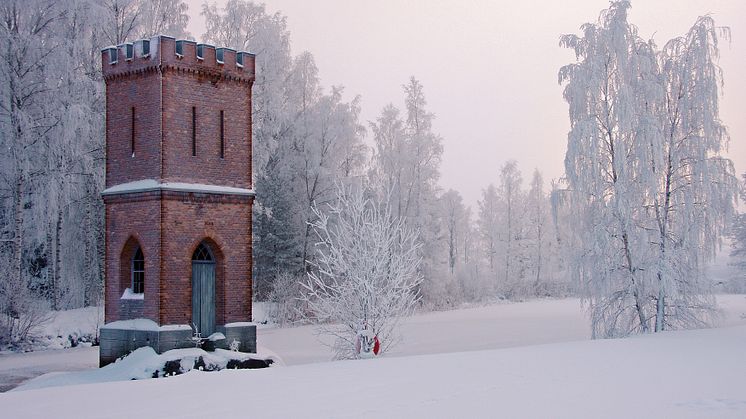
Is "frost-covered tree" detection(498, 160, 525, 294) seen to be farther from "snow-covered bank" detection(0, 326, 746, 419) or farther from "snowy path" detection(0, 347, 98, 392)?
"snow-covered bank" detection(0, 326, 746, 419)

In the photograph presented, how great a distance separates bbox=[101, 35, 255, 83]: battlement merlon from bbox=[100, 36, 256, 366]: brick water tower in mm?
26

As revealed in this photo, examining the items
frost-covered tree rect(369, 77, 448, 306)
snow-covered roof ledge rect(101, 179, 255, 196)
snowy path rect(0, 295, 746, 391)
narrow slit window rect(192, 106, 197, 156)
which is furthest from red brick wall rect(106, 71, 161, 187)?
frost-covered tree rect(369, 77, 448, 306)

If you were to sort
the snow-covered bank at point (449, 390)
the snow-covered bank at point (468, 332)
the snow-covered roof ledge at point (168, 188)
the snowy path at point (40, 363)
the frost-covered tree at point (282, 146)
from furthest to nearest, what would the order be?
the frost-covered tree at point (282, 146)
the snow-covered bank at point (468, 332)
the snowy path at point (40, 363)
the snow-covered roof ledge at point (168, 188)
the snow-covered bank at point (449, 390)

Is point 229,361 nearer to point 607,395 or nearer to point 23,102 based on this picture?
point 607,395

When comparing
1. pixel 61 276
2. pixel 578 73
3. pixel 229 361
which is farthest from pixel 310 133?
pixel 229 361

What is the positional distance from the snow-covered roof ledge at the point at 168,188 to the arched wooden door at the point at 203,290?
1.48m

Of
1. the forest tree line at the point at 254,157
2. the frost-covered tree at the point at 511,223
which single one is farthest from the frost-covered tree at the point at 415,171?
the frost-covered tree at the point at 511,223

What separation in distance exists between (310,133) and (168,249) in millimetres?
20660

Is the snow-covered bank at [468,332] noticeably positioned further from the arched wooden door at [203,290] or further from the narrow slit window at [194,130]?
the narrow slit window at [194,130]

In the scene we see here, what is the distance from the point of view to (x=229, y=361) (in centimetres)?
1636

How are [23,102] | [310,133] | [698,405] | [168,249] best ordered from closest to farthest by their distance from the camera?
[698,405], [168,249], [23,102], [310,133]

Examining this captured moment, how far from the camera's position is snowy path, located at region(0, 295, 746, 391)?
19.6m

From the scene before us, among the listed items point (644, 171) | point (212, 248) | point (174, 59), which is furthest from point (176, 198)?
point (644, 171)

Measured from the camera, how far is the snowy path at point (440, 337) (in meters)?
19.6
